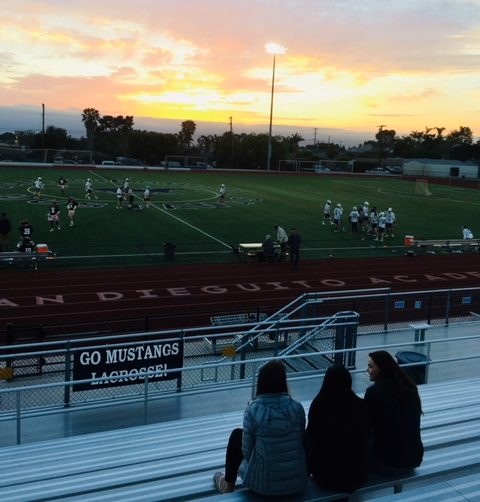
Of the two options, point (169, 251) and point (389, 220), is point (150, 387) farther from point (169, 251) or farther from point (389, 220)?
point (389, 220)

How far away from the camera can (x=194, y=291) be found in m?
19.4

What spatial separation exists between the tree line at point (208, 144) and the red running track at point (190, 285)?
3087 inches

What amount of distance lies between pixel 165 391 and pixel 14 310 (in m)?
8.88

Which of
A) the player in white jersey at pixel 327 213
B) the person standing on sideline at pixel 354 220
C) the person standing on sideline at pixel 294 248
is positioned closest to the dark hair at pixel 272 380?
the person standing on sideline at pixel 294 248

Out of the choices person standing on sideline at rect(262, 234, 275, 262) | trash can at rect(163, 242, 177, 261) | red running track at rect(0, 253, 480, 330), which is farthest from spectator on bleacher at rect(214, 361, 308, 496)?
person standing on sideline at rect(262, 234, 275, 262)

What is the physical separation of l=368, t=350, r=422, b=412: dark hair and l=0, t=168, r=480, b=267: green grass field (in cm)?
1901

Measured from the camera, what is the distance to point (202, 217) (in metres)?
34.3

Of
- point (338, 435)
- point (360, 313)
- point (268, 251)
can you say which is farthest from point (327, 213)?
point (338, 435)

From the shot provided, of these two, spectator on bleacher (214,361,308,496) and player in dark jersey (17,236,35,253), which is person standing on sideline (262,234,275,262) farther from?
spectator on bleacher (214,361,308,496)

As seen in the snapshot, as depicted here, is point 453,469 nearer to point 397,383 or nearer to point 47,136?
point 397,383

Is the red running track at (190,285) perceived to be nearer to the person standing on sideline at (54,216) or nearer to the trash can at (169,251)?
the trash can at (169,251)

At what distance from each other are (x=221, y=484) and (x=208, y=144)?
14644 centimetres

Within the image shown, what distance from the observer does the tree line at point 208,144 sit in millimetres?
103062

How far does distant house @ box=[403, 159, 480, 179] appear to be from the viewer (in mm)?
99375
